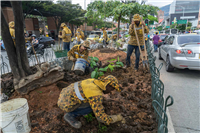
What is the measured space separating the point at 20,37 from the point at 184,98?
4.16 meters

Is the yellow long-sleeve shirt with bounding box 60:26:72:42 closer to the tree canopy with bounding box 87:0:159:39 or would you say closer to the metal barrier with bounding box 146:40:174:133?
the tree canopy with bounding box 87:0:159:39

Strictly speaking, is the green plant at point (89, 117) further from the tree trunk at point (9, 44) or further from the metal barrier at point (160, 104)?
the tree trunk at point (9, 44)

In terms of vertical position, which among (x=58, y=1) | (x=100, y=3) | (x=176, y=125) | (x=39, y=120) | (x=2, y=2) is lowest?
(x=176, y=125)

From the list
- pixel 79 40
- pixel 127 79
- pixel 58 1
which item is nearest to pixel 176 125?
pixel 127 79

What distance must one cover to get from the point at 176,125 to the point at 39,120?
2484 millimetres

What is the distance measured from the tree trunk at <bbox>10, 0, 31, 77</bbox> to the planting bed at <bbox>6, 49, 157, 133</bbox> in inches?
24.3

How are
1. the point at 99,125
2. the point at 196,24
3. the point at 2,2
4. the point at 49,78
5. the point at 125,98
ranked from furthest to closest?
the point at 196,24
the point at 2,2
the point at 49,78
the point at 125,98
the point at 99,125

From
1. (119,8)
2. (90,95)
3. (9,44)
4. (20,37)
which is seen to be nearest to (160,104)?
(90,95)

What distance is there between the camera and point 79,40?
931cm

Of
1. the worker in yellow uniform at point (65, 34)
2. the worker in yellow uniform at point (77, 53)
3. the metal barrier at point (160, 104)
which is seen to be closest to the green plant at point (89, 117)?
the metal barrier at point (160, 104)

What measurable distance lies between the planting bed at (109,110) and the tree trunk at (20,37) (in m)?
0.62

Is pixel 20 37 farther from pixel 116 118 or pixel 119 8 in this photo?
pixel 119 8

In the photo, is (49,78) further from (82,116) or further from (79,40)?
(79,40)

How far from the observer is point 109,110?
2.67 meters
